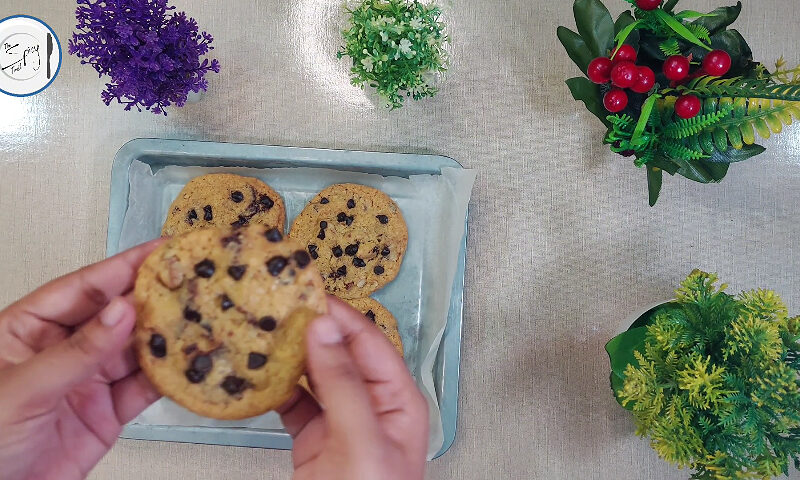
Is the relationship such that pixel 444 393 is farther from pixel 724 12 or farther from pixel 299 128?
pixel 724 12

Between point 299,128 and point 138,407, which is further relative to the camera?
point 299,128

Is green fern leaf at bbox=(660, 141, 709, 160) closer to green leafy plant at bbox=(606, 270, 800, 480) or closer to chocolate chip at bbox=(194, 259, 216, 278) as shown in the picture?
green leafy plant at bbox=(606, 270, 800, 480)

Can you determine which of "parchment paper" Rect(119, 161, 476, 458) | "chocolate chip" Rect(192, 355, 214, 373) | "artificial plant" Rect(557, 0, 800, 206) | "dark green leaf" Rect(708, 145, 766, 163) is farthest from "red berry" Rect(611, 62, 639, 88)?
"chocolate chip" Rect(192, 355, 214, 373)

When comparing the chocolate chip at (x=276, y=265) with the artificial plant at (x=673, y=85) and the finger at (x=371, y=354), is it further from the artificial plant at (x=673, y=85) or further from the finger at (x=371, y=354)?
the artificial plant at (x=673, y=85)

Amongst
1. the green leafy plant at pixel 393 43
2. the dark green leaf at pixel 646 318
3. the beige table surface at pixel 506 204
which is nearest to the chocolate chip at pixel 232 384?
the beige table surface at pixel 506 204

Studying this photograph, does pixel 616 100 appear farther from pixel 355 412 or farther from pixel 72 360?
pixel 72 360

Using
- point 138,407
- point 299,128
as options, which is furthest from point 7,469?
point 299,128
